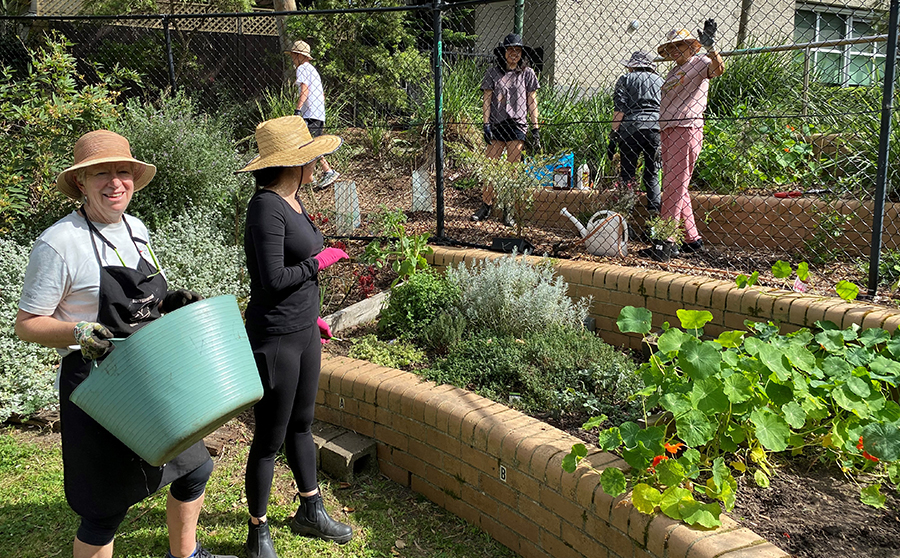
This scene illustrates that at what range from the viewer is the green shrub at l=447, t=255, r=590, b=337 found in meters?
3.72

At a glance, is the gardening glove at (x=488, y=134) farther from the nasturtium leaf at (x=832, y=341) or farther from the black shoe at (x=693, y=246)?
the nasturtium leaf at (x=832, y=341)

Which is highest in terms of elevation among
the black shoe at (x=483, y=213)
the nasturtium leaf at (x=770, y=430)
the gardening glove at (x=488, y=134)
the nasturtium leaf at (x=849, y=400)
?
the gardening glove at (x=488, y=134)

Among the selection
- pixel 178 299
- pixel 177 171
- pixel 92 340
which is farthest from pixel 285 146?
pixel 177 171

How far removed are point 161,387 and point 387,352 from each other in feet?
6.27

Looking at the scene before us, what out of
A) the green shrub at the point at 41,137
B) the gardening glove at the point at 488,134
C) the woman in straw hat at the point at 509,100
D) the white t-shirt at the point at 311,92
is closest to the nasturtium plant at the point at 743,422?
the woman in straw hat at the point at 509,100

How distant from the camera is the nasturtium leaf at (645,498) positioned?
210 cm

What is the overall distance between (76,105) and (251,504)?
4.13m

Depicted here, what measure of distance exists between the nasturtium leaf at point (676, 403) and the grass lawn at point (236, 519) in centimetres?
101

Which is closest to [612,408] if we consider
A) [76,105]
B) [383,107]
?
[76,105]

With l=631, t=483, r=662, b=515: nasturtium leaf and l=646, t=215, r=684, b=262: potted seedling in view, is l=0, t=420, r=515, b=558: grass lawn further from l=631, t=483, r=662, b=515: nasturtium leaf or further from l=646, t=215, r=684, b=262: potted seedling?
l=646, t=215, r=684, b=262: potted seedling

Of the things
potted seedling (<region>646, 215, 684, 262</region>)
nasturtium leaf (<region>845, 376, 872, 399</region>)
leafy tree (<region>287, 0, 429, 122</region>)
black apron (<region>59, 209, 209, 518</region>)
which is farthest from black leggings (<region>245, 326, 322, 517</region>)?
leafy tree (<region>287, 0, 429, 122</region>)

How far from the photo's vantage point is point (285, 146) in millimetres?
2643

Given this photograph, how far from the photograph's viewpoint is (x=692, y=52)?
5.13 meters

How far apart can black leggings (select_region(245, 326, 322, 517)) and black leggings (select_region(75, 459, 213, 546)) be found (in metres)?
0.23
